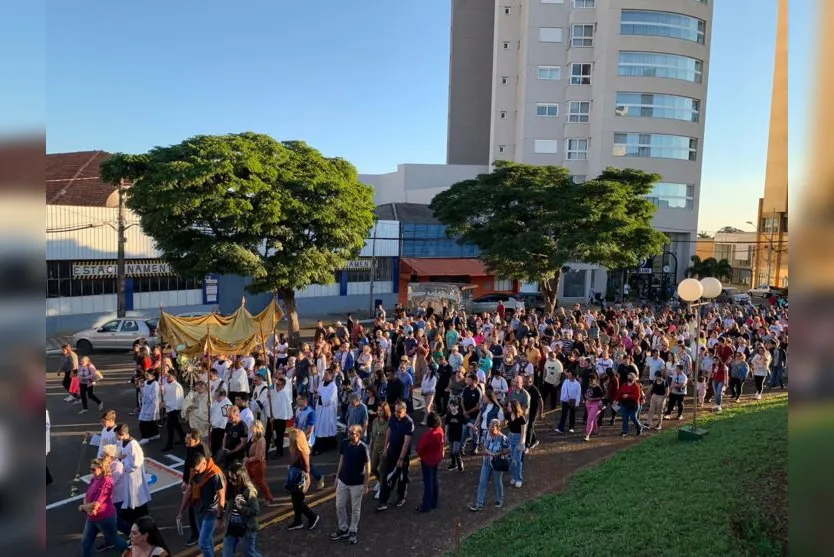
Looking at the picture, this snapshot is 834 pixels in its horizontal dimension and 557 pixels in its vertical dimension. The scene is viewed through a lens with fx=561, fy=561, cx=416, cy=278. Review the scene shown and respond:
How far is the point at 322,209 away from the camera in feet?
66.7

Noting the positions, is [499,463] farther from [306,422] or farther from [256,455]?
[256,455]

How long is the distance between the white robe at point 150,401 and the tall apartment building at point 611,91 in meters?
41.2

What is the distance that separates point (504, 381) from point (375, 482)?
321 cm

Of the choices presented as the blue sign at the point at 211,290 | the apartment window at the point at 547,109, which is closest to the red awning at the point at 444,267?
the blue sign at the point at 211,290

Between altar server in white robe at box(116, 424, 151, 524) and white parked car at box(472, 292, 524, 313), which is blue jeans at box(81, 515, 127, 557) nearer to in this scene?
altar server in white robe at box(116, 424, 151, 524)

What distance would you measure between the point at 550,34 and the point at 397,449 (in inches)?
1890

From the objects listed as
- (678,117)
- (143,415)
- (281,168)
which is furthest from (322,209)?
(678,117)

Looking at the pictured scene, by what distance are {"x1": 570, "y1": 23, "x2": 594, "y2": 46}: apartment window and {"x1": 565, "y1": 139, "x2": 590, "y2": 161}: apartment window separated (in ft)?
A: 27.0

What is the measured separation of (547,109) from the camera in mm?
49000

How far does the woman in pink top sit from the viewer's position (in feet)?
21.8

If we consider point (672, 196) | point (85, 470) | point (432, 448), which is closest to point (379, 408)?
point (432, 448)

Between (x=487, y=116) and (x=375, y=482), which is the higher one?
(x=487, y=116)

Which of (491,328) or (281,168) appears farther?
(281,168)

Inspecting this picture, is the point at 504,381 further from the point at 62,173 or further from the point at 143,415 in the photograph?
the point at 62,173
